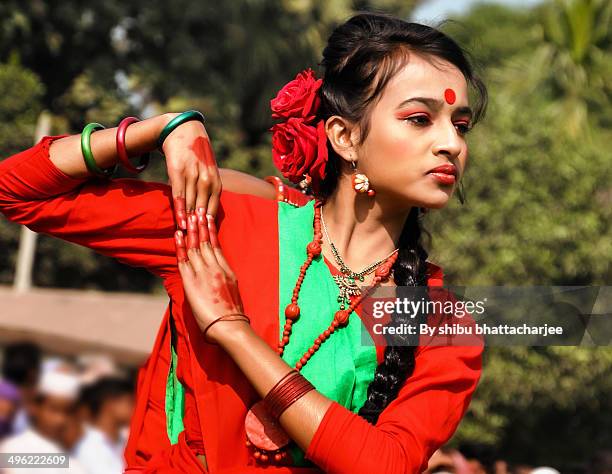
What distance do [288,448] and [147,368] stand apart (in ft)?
1.45

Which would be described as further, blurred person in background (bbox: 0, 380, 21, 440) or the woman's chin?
blurred person in background (bbox: 0, 380, 21, 440)

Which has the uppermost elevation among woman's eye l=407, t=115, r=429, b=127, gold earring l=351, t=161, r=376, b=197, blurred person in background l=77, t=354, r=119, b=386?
blurred person in background l=77, t=354, r=119, b=386

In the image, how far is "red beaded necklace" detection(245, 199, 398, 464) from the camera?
2344mm

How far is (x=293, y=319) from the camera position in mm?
2436

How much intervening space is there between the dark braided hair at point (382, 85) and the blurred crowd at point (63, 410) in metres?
1.90

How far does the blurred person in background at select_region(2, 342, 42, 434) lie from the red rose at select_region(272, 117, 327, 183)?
1975 mm

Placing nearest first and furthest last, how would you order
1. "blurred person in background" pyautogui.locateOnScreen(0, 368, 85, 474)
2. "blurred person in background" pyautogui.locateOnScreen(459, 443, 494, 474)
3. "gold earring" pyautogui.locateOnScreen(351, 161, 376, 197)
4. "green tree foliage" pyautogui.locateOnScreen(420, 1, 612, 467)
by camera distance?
"gold earring" pyautogui.locateOnScreen(351, 161, 376, 197), "blurred person in background" pyautogui.locateOnScreen(0, 368, 85, 474), "blurred person in background" pyautogui.locateOnScreen(459, 443, 494, 474), "green tree foliage" pyautogui.locateOnScreen(420, 1, 612, 467)

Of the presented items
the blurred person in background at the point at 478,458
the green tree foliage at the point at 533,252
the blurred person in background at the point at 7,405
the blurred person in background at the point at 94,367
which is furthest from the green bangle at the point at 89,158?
the green tree foliage at the point at 533,252

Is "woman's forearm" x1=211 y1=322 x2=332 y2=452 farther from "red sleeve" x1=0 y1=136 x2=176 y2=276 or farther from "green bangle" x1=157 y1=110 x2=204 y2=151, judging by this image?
"green bangle" x1=157 y1=110 x2=204 y2=151

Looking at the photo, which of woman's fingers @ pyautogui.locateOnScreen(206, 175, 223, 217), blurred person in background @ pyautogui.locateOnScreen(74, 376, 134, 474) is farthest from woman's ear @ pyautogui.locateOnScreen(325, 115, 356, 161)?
blurred person in background @ pyautogui.locateOnScreen(74, 376, 134, 474)

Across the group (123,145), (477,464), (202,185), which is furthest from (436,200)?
Answer: (477,464)

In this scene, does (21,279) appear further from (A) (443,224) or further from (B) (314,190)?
(B) (314,190)

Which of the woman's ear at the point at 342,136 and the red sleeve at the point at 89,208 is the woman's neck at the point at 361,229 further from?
the red sleeve at the point at 89,208

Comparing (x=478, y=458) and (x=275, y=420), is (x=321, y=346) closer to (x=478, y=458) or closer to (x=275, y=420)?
(x=275, y=420)
